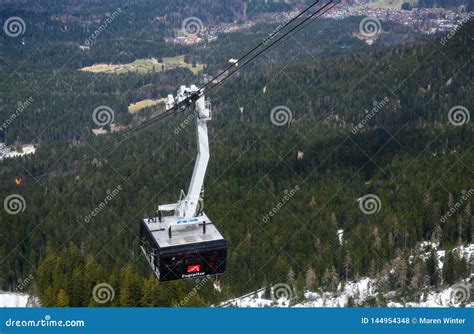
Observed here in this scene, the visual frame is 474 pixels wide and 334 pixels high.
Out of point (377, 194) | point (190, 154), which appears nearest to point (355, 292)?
point (377, 194)

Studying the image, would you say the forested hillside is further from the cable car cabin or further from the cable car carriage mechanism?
the cable car carriage mechanism

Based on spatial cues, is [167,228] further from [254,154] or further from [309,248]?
[254,154]

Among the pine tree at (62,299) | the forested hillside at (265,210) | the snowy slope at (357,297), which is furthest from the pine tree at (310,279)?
the pine tree at (62,299)

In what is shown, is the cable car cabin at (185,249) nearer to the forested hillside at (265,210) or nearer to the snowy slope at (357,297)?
the forested hillside at (265,210)

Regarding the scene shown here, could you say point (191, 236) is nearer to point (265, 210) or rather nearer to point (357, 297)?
point (357, 297)

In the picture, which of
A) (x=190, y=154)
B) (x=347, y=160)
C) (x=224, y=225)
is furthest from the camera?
(x=190, y=154)

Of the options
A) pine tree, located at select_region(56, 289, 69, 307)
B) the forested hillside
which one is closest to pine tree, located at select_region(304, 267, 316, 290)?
the forested hillside

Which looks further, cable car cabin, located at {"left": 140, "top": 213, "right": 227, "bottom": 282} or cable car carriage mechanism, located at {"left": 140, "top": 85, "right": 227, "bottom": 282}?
cable car carriage mechanism, located at {"left": 140, "top": 85, "right": 227, "bottom": 282}
